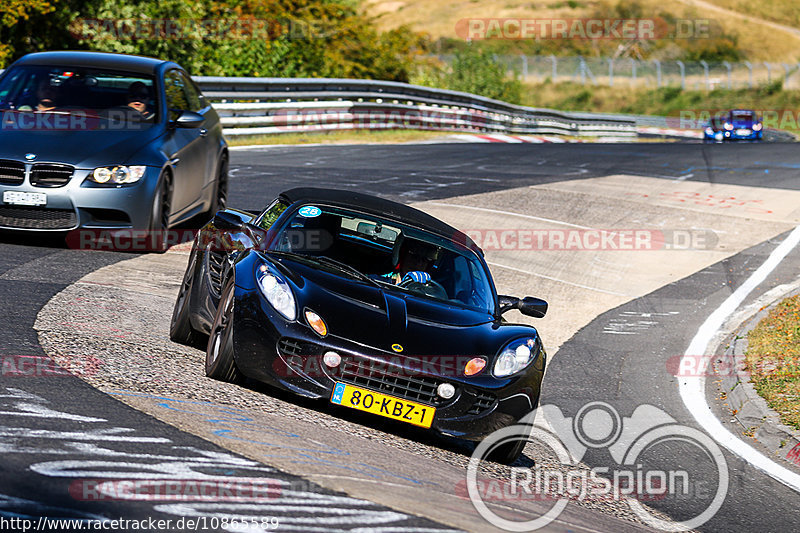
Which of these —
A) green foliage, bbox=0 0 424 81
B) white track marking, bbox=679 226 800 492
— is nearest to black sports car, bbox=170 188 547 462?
white track marking, bbox=679 226 800 492

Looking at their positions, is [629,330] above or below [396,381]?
below

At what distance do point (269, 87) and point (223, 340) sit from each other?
17.7 meters

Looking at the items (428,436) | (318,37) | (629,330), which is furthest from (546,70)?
(428,436)

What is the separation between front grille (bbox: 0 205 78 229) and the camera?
32.0ft

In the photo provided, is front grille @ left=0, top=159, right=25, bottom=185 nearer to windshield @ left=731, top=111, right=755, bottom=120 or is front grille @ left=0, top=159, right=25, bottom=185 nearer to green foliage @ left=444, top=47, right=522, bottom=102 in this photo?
windshield @ left=731, top=111, right=755, bottom=120

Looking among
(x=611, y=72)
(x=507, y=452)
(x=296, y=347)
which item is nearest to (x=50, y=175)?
(x=296, y=347)

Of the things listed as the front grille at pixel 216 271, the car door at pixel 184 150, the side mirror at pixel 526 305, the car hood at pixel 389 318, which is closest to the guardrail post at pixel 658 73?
the car door at pixel 184 150

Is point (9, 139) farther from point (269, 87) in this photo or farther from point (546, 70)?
point (546, 70)

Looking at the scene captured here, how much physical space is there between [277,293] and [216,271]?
1.14 metres

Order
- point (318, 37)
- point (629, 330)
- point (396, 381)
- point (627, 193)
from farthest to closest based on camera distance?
point (318, 37)
point (627, 193)
point (629, 330)
point (396, 381)

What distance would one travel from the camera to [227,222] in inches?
285

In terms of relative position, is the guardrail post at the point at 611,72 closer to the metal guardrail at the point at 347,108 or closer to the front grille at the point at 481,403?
the metal guardrail at the point at 347,108

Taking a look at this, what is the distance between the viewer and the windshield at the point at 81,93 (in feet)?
34.6

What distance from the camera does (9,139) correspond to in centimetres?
988
